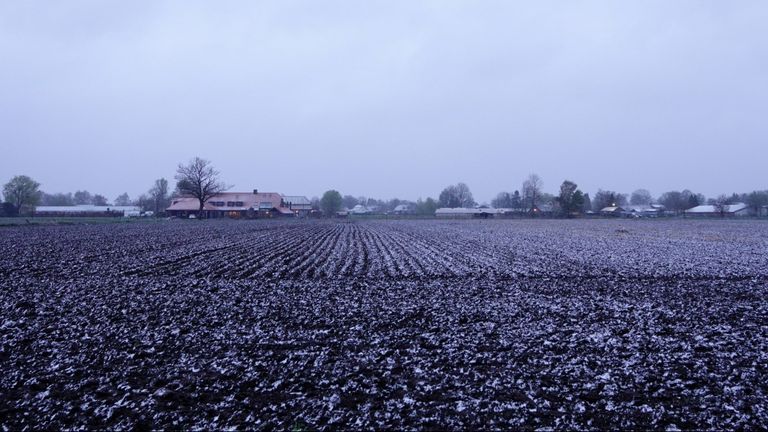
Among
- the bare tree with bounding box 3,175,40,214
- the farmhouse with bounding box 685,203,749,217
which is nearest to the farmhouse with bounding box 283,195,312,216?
the bare tree with bounding box 3,175,40,214

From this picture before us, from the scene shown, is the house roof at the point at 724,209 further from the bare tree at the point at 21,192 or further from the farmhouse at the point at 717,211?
the bare tree at the point at 21,192

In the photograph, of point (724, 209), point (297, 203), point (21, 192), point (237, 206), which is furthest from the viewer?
point (297, 203)

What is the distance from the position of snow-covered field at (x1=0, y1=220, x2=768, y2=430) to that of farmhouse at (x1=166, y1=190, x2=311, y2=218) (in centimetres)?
11585

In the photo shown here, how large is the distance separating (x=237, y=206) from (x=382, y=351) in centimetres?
14051

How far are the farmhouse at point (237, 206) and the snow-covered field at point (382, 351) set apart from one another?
116 metres

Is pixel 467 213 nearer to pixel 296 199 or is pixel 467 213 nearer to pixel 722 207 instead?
pixel 296 199

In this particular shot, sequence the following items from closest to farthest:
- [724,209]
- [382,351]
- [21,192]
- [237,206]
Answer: [382,351], [21,192], [237,206], [724,209]

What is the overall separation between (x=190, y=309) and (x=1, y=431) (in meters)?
6.84

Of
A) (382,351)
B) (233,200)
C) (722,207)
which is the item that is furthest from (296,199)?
(382,351)

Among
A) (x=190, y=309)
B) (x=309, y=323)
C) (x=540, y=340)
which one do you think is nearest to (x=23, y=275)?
(x=190, y=309)

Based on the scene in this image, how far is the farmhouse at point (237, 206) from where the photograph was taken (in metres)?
130

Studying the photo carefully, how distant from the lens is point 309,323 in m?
11.2

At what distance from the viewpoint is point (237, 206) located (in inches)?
5571

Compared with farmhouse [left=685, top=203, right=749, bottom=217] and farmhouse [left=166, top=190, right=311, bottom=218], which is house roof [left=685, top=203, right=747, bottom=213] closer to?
farmhouse [left=685, top=203, right=749, bottom=217]
